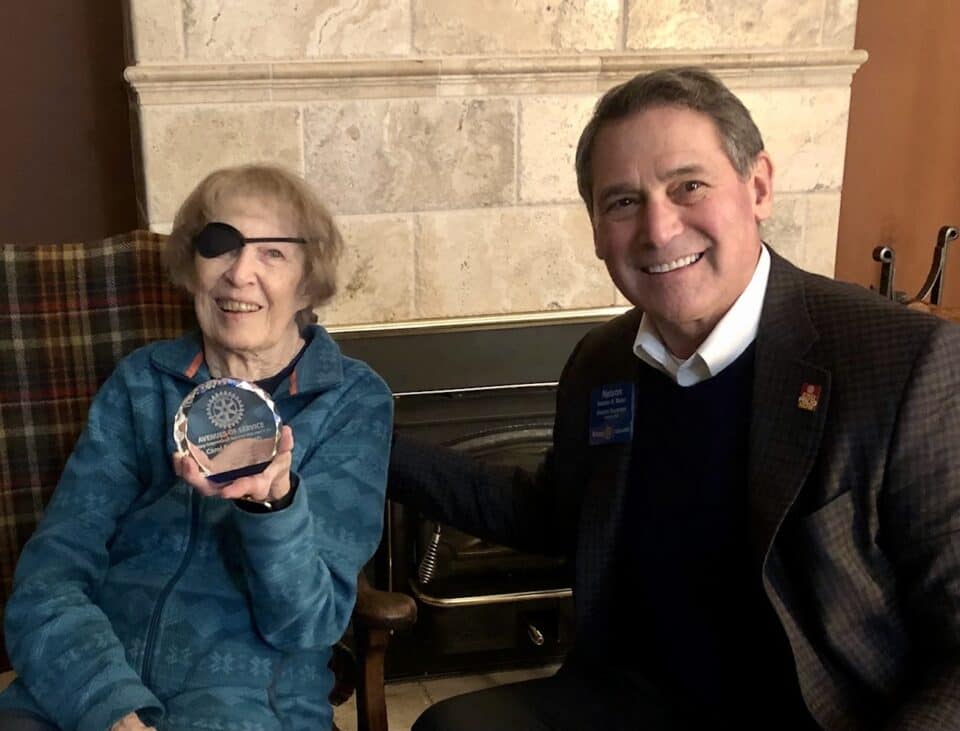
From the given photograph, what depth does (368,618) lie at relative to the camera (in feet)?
5.11

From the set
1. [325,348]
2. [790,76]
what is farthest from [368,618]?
[790,76]

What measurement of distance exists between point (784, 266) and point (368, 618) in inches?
32.3

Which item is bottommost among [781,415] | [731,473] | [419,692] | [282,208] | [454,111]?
[419,692]

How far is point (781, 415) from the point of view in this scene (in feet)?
4.42

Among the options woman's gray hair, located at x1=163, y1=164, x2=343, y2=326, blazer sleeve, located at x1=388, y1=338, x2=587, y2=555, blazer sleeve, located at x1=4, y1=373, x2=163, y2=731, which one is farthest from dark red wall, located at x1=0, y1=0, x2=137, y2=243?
blazer sleeve, located at x1=388, y1=338, x2=587, y2=555

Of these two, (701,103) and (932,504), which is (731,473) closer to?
(932,504)

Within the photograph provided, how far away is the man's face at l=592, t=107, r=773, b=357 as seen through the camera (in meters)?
1.40

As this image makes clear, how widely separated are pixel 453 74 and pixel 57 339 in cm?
108

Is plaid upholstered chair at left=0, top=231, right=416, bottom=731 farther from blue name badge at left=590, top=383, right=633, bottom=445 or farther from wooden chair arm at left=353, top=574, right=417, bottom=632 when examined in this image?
blue name badge at left=590, top=383, right=633, bottom=445

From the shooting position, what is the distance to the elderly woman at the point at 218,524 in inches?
55.4

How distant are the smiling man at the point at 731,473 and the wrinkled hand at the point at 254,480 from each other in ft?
1.66

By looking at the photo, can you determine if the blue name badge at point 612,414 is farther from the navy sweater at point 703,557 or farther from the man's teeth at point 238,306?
the man's teeth at point 238,306

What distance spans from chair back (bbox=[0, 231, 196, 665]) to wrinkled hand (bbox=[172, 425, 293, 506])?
2.09 ft

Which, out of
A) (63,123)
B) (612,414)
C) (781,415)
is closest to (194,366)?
(612,414)
